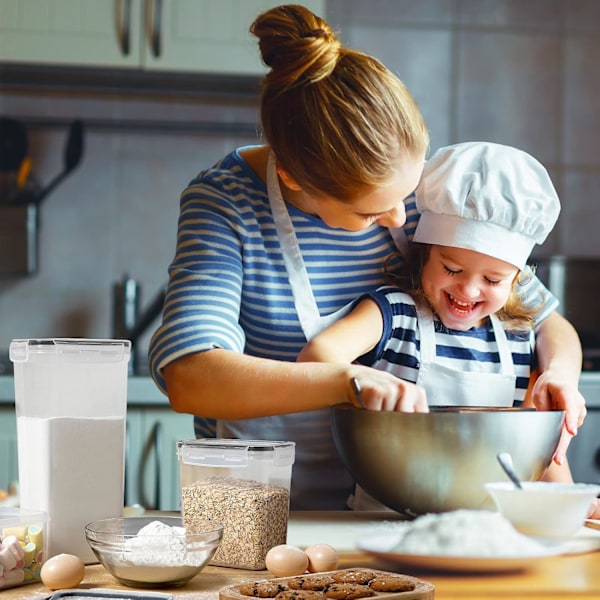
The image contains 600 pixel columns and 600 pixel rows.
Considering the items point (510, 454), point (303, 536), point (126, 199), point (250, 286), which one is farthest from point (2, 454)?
point (510, 454)

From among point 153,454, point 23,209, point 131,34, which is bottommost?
point 153,454

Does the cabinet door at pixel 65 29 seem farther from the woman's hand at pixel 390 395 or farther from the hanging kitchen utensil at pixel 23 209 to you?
the woman's hand at pixel 390 395

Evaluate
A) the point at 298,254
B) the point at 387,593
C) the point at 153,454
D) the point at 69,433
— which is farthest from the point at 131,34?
the point at 387,593

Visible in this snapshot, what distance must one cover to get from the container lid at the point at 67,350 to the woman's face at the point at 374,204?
243 mm

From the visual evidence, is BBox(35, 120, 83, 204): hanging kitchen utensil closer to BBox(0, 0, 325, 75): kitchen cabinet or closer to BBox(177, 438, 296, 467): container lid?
BBox(0, 0, 325, 75): kitchen cabinet

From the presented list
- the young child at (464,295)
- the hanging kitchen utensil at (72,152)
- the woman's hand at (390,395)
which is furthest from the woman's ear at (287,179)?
the hanging kitchen utensil at (72,152)

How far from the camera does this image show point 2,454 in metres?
1.75

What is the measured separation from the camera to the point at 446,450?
2.45ft

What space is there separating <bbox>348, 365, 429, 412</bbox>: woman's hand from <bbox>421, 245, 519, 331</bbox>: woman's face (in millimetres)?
213

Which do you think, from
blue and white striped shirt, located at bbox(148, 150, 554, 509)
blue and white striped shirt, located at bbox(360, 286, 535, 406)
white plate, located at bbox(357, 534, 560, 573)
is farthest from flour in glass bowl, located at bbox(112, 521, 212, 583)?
blue and white striped shirt, located at bbox(360, 286, 535, 406)

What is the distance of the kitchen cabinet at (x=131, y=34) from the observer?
189 cm

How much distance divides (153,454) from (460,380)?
0.88 metres

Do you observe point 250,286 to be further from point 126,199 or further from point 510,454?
point 126,199

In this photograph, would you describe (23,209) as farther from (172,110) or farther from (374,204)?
(374,204)
